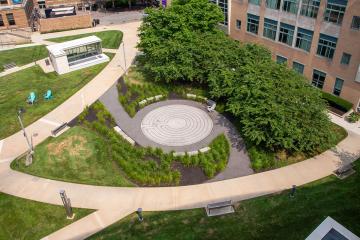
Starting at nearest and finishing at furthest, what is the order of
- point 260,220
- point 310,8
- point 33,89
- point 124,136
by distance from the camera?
point 260,220 < point 124,136 < point 310,8 < point 33,89

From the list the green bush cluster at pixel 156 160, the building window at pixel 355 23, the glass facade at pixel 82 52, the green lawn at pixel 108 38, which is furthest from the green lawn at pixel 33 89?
the building window at pixel 355 23

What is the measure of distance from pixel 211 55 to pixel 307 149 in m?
14.3

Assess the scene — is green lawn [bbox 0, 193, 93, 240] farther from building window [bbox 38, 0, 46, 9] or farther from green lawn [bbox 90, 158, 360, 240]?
building window [bbox 38, 0, 46, 9]

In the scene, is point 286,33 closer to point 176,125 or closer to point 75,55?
point 176,125

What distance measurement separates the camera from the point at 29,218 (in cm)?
2361

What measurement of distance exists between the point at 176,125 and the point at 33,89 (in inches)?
785

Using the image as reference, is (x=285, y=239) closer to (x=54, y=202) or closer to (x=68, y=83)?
(x=54, y=202)

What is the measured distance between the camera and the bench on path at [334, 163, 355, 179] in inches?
1033

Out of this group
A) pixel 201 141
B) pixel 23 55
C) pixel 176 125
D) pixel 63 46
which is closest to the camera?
pixel 201 141

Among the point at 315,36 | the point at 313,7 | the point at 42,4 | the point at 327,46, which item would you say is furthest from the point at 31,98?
the point at 42,4

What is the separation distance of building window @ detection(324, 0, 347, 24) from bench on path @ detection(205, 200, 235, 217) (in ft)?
75.6

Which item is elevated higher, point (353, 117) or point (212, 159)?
point (353, 117)

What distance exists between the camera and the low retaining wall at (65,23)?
59328 millimetres

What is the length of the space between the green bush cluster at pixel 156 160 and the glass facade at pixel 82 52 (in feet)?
61.2
